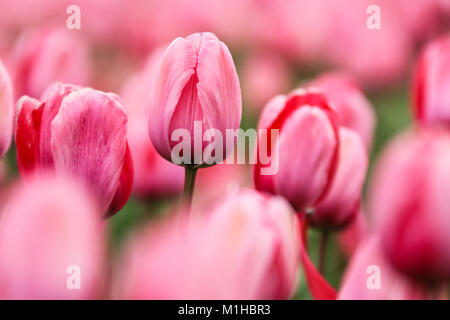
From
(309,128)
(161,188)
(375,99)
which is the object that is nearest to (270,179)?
(309,128)

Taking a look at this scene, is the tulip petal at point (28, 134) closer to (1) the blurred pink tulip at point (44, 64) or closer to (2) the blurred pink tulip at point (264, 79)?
(1) the blurred pink tulip at point (44, 64)

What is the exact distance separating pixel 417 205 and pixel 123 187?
0.47 ft

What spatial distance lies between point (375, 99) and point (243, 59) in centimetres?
22

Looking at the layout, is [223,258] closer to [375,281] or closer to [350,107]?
[375,281]

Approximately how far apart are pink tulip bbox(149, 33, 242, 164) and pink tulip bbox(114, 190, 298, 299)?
0.07 m

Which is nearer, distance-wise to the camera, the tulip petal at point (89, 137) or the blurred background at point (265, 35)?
the tulip petal at point (89, 137)

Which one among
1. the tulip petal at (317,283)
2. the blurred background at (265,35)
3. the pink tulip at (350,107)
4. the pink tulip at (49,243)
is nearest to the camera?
the pink tulip at (49,243)

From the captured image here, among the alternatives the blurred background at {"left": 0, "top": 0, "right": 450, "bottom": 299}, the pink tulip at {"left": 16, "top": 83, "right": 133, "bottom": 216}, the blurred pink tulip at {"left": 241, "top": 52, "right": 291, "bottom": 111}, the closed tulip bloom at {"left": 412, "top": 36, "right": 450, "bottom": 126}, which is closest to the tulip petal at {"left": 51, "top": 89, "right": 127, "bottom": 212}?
the pink tulip at {"left": 16, "top": 83, "right": 133, "bottom": 216}

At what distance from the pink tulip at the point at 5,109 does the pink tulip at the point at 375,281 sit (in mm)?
185

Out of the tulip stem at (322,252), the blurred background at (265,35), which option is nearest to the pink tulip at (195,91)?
the tulip stem at (322,252)

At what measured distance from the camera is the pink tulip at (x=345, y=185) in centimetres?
36

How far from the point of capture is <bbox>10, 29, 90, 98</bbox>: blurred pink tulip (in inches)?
18.7

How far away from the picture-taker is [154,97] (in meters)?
0.33
